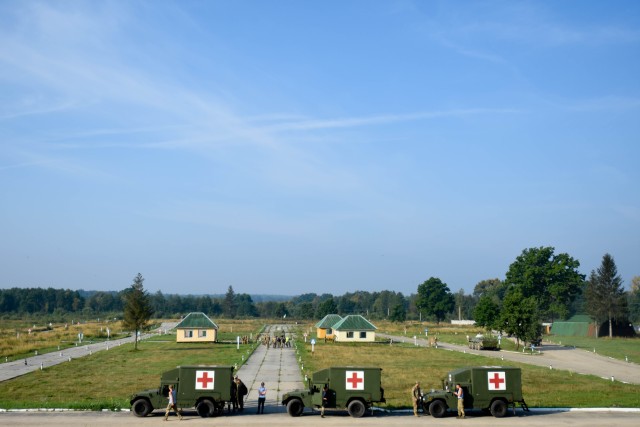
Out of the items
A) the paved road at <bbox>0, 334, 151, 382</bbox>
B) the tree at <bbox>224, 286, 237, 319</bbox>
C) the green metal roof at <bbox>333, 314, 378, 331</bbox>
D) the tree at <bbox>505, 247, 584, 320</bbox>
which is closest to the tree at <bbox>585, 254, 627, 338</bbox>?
the tree at <bbox>505, 247, 584, 320</bbox>

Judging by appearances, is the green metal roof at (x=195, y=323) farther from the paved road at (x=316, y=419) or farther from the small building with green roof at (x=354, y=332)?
the paved road at (x=316, y=419)

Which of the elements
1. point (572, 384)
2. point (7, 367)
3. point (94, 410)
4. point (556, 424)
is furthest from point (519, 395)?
point (7, 367)

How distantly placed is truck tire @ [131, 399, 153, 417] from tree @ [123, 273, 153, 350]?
44738 millimetres

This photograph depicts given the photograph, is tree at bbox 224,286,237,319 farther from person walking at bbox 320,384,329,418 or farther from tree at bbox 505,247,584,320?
person walking at bbox 320,384,329,418

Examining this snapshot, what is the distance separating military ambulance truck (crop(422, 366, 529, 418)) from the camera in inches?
1104

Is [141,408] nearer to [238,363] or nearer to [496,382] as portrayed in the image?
[496,382]

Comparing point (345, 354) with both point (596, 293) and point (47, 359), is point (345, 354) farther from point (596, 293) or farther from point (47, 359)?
point (596, 293)

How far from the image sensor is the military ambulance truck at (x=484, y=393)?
28031 millimetres

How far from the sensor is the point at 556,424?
1025 inches

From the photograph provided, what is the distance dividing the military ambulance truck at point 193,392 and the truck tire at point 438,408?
29.9 ft

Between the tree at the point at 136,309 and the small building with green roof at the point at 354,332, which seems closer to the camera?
the tree at the point at 136,309

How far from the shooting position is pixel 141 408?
2766cm

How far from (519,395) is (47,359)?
46.0m

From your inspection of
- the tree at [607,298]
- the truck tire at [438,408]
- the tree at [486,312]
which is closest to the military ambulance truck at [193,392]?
the truck tire at [438,408]
